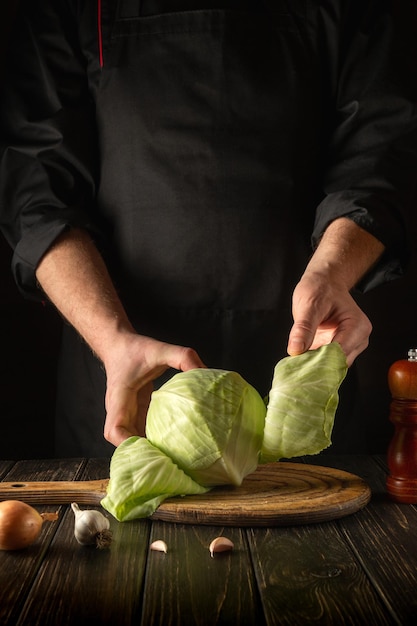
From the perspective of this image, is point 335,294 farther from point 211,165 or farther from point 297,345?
point 211,165

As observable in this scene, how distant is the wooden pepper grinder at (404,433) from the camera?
1554 millimetres

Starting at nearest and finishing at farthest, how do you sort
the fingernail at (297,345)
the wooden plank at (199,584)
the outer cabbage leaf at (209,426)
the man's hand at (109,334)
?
the wooden plank at (199,584) < the outer cabbage leaf at (209,426) < the fingernail at (297,345) < the man's hand at (109,334)

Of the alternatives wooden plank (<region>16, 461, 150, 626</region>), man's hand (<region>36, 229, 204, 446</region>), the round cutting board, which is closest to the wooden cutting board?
the round cutting board

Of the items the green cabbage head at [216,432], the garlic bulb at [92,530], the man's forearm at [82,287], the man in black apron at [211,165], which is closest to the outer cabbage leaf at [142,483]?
the green cabbage head at [216,432]

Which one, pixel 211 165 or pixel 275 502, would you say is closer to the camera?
pixel 275 502

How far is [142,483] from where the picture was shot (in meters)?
1.49

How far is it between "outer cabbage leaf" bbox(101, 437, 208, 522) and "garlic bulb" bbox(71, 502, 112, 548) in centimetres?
11

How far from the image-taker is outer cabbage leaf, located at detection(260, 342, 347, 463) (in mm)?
1604

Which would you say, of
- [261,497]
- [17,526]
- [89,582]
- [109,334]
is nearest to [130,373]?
[109,334]

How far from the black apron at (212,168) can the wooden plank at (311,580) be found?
87 cm

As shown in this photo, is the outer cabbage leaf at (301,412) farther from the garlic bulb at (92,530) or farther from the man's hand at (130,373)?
the garlic bulb at (92,530)

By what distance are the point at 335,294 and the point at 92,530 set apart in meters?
0.81

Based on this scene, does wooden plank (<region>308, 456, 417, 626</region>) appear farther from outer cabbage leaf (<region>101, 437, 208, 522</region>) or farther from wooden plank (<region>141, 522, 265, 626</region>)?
outer cabbage leaf (<region>101, 437, 208, 522</region>)

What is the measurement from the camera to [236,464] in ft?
5.16
